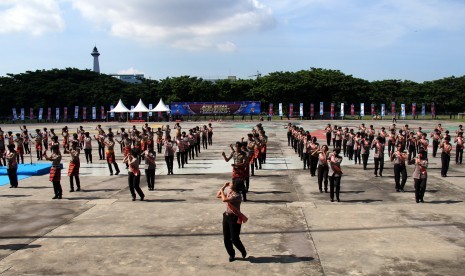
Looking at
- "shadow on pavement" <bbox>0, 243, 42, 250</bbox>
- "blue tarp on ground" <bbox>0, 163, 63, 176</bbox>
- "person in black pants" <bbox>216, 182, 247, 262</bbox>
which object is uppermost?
"person in black pants" <bbox>216, 182, 247, 262</bbox>

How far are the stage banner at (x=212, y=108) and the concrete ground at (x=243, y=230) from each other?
184ft

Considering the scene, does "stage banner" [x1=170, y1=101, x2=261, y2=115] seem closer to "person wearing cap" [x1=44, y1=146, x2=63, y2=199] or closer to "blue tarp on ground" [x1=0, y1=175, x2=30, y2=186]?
"blue tarp on ground" [x1=0, y1=175, x2=30, y2=186]

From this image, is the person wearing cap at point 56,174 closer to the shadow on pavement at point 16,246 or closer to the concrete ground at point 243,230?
the concrete ground at point 243,230

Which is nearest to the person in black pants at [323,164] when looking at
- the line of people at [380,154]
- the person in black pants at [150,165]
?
the line of people at [380,154]

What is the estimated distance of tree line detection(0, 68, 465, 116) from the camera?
76.9 metres

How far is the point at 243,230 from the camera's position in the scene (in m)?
10.3

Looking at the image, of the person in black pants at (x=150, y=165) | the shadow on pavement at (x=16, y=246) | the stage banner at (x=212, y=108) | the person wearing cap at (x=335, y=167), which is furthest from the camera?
the stage banner at (x=212, y=108)

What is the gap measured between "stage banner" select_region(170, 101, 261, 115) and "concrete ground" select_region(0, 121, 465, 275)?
56.2m

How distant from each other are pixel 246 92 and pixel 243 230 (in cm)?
7000

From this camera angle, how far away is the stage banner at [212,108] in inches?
2867

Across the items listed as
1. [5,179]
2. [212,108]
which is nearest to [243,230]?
[5,179]

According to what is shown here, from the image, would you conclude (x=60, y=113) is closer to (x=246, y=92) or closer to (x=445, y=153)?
(x=246, y=92)

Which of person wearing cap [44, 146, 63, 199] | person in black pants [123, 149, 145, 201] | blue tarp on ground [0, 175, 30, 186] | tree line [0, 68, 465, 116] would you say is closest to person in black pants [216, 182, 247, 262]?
person in black pants [123, 149, 145, 201]

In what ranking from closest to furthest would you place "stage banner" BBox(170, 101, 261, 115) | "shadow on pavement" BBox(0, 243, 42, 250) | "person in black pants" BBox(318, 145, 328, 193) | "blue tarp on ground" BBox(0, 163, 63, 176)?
"shadow on pavement" BBox(0, 243, 42, 250), "person in black pants" BBox(318, 145, 328, 193), "blue tarp on ground" BBox(0, 163, 63, 176), "stage banner" BBox(170, 101, 261, 115)
